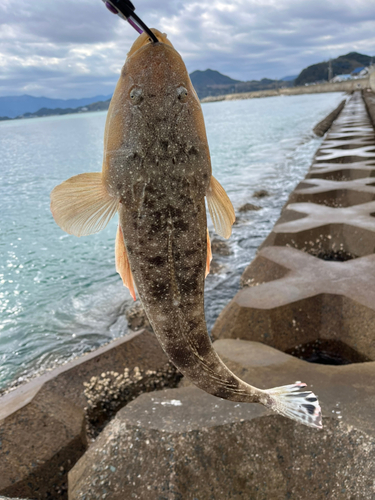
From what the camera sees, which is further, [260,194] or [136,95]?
[260,194]

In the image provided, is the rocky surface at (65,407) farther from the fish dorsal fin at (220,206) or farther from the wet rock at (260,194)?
the wet rock at (260,194)

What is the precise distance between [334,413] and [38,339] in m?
6.74

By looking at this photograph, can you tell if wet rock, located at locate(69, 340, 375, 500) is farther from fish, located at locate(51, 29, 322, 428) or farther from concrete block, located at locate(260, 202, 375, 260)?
concrete block, located at locate(260, 202, 375, 260)

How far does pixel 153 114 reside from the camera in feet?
6.80

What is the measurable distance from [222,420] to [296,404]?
92 cm

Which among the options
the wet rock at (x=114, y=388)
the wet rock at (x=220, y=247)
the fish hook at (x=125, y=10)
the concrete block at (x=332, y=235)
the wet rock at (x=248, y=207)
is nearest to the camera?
the fish hook at (x=125, y=10)

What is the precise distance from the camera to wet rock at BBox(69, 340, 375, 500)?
2.91m

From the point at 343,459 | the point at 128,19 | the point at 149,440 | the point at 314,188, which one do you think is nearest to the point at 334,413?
the point at 343,459

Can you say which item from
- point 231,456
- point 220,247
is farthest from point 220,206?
point 220,247

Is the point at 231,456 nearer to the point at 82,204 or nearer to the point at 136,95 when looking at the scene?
the point at 82,204

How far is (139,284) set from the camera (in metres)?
2.29

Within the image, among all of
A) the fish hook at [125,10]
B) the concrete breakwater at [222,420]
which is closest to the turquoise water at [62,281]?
the concrete breakwater at [222,420]

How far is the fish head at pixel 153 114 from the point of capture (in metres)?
2.06

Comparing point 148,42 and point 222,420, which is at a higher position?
point 148,42
